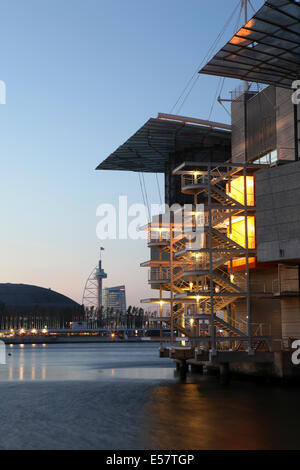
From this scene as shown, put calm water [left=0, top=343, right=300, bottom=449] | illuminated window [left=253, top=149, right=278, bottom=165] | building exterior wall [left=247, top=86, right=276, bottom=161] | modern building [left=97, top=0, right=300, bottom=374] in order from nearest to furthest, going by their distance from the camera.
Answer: calm water [left=0, top=343, right=300, bottom=449] → modern building [left=97, top=0, right=300, bottom=374] → illuminated window [left=253, top=149, right=278, bottom=165] → building exterior wall [left=247, top=86, right=276, bottom=161]

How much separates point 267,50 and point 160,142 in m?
43.0

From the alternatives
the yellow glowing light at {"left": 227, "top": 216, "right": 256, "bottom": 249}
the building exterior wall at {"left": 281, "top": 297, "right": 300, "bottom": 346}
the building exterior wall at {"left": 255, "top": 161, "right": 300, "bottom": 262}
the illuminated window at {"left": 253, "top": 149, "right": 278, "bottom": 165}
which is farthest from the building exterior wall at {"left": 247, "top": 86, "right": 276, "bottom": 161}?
the building exterior wall at {"left": 281, "top": 297, "right": 300, "bottom": 346}

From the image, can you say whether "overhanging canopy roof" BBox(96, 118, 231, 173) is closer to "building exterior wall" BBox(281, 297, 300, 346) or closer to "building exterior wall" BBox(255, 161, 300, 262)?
"building exterior wall" BBox(255, 161, 300, 262)

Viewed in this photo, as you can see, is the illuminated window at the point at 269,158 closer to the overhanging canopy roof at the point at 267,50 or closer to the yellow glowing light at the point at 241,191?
the yellow glowing light at the point at 241,191

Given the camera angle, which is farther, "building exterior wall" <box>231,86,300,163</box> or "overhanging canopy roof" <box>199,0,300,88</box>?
"building exterior wall" <box>231,86,300,163</box>

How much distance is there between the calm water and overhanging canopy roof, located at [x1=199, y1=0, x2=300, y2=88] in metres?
30.2

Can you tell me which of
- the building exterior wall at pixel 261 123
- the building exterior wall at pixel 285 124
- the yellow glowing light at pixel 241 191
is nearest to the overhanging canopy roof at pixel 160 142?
the building exterior wall at pixel 261 123

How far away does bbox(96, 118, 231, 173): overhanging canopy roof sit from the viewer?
93562 millimetres

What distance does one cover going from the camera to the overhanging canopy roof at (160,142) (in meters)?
93.6

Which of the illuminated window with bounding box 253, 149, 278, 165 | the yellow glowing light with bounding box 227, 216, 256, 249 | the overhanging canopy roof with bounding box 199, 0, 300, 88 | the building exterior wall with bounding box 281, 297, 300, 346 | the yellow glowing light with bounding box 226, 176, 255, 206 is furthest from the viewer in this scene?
the illuminated window with bounding box 253, 149, 278, 165

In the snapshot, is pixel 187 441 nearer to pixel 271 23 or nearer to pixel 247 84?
pixel 271 23

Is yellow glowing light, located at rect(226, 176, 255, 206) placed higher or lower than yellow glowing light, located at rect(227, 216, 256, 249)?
higher

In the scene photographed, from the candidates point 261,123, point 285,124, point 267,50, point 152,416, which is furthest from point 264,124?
point 152,416

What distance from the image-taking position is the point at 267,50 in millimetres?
58531
